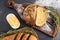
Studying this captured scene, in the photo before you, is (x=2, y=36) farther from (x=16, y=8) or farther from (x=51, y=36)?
(x=51, y=36)

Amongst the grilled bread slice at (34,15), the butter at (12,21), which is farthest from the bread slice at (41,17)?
the butter at (12,21)

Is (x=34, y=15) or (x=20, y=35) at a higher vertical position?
(x=34, y=15)

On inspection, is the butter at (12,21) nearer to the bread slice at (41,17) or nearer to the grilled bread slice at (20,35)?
the grilled bread slice at (20,35)

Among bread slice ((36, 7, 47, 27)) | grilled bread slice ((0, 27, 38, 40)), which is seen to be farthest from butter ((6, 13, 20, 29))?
bread slice ((36, 7, 47, 27))

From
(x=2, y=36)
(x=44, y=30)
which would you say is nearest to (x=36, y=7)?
(x=44, y=30)

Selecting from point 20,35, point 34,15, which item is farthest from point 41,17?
point 20,35

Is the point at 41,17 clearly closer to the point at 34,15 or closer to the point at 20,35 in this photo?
the point at 34,15
